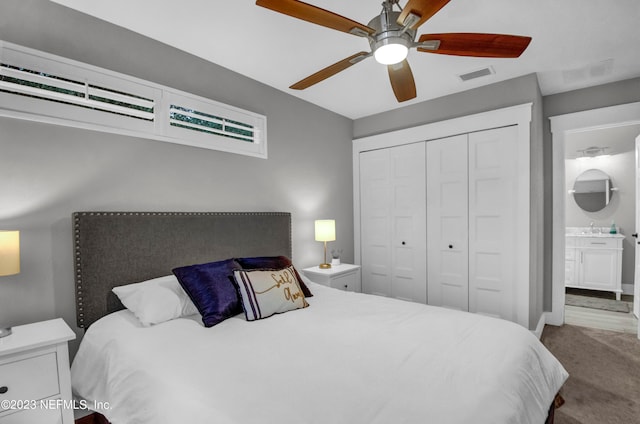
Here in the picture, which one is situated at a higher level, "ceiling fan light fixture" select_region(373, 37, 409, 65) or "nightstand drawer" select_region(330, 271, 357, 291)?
"ceiling fan light fixture" select_region(373, 37, 409, 65)

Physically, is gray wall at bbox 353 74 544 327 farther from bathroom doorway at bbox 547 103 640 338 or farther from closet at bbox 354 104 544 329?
bathroom doorway at bbox 547 103 640 338

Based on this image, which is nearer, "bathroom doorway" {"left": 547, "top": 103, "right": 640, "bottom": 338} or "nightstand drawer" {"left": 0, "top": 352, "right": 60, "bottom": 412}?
"nightstand drawer" {"left": 0, "top": 352, "right": 60, "bottom": 412}

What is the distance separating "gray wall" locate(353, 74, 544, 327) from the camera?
302 cm

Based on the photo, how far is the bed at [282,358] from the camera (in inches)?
41.1

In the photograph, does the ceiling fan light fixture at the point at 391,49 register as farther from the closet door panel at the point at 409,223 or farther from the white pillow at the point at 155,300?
the closet door panel at the point at 409,223

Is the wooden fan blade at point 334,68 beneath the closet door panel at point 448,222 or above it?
above

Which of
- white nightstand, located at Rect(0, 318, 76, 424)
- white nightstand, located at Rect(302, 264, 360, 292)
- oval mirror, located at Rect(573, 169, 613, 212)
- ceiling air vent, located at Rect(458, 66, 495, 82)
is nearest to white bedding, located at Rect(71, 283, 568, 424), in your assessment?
white nightstand, located at Rect(0, 318, 76, 424)

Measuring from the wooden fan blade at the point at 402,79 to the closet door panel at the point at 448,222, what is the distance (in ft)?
4.79

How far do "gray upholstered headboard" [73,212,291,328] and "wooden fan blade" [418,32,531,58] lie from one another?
6.38 ft

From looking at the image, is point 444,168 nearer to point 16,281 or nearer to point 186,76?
point 186,76

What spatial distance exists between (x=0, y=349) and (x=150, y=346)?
61 cm

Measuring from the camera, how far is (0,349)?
54.4 inches

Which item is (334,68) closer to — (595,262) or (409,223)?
(409,223)

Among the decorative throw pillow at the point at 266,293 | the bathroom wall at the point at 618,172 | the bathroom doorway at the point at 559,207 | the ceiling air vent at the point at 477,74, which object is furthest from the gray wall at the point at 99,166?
the bathroom wall at the point at 618,172
